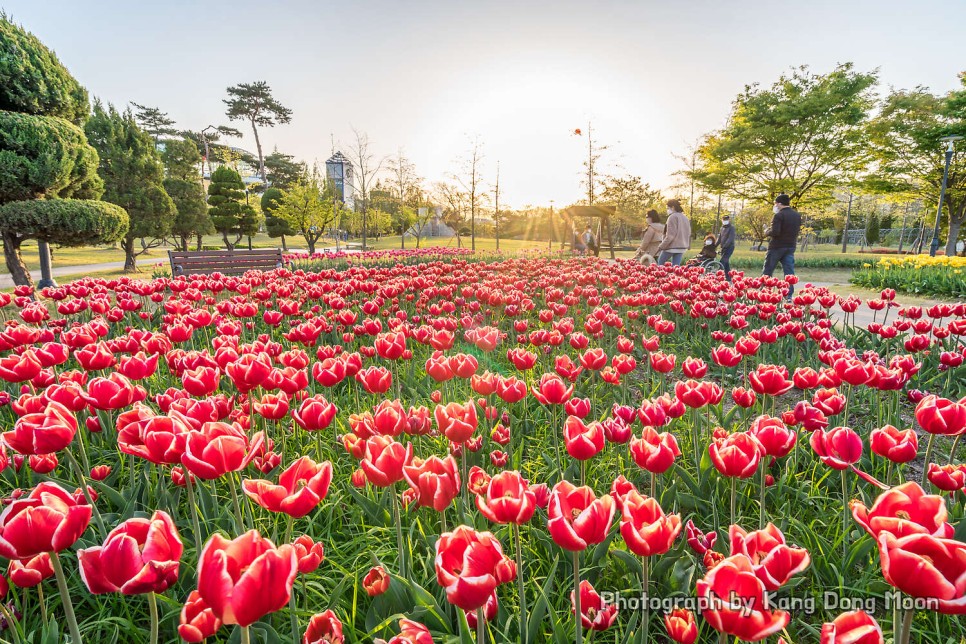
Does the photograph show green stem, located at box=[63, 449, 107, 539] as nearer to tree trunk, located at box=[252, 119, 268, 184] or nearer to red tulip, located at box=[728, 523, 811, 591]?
red tulip, located at box=[728, 523, 811, 591]

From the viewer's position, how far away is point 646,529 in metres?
1.17

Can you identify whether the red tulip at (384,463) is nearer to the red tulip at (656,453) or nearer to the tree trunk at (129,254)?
the red tulip at (656,453)

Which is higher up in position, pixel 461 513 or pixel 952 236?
pixel 952 236

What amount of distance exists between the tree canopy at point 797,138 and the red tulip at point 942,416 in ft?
110

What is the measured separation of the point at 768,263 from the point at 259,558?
1214 centimetres

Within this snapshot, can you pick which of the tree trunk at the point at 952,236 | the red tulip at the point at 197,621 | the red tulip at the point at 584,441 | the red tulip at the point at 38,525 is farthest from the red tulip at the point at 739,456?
the tree trunk at the point at 952,236

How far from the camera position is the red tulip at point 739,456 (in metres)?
1.56

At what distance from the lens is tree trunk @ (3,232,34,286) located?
11.0 metres

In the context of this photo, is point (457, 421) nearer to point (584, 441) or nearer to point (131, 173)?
point (584, 441)

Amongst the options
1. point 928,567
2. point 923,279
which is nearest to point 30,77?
point 928,567

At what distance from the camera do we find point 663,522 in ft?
3.84

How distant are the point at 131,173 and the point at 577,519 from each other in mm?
27347

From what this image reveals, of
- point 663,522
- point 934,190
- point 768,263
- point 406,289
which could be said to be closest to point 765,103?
point 934,190

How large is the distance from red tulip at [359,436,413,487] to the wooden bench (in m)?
10.9
